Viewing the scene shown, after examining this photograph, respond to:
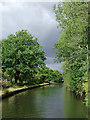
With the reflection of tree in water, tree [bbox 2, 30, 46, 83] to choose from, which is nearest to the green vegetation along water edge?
tree [bbox 2, 30, 46, 83]

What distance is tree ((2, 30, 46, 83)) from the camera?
35375 mm

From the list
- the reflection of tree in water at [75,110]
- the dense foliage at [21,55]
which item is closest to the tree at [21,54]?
the dense foliage at [21,55]

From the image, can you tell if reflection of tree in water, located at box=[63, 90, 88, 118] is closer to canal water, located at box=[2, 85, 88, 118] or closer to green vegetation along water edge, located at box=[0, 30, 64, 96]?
canal water, located at box=[2, 85, 88, 118]

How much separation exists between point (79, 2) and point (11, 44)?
26731mm

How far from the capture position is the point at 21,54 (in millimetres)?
35344

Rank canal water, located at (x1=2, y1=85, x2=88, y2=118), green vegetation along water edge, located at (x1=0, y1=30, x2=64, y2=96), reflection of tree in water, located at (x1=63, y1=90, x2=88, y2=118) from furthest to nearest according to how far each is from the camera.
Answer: green vegetation along water edge, located at (x1=0, y1=30, x2=64, y2=96) → canal water, located at (x1=2, y1=85, x2=88, y2=118) → reflection of tree in water, located at (x1=63, y1=90, x2=88, y2=118)

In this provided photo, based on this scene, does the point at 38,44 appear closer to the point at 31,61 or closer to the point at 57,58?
the point at 31,61

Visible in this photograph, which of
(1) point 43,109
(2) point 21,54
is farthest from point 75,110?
(2) point 21,54

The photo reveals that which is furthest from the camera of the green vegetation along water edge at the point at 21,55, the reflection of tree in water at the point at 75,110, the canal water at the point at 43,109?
the green vegetation along water edge at the point at 21,55

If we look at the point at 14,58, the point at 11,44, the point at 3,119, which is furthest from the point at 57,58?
A: the point at 11,44

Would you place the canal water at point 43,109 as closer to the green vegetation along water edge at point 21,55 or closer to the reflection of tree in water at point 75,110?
A: the reflection of tree in water at point 75,110

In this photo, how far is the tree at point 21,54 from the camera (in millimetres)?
35375

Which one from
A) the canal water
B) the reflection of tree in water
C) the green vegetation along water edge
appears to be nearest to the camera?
the reflection of tree in water

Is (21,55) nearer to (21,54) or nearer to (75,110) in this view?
(21,54)
